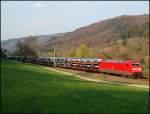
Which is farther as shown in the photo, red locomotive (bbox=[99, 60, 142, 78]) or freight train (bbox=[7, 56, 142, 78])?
freight train (bbox=[7, 56, 142, 78])

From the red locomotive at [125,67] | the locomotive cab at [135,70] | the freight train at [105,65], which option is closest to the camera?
the locomotive cab at [135,70]

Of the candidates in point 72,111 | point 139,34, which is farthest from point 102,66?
point 139,34

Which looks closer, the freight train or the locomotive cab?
the locomotive cab

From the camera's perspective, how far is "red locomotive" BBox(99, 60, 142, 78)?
170 feet

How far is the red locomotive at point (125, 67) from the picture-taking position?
2041 inches

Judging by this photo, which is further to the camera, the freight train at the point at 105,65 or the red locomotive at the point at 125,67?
the freight train at the point at 105,65

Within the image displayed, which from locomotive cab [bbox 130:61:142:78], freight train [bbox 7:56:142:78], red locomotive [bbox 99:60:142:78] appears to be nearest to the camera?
locomotive cab [bbox 130:61:142:78]

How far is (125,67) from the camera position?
174ft

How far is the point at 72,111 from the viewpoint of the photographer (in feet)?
43.3

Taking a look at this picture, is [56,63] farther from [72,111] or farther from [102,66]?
[72,111]

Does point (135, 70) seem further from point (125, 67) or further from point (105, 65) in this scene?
point (105, 65)

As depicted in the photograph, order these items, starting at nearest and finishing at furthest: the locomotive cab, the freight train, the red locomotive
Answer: the locomotive cab < the red locomotive < the freight train

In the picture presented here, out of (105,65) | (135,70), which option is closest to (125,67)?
(135,70)

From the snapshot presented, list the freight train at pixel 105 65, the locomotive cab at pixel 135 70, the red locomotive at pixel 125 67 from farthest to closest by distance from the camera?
the freight train at pixel 105 65 → the red locomotive at pixel 125 67 → the locomotive cab at pixel 135 70
